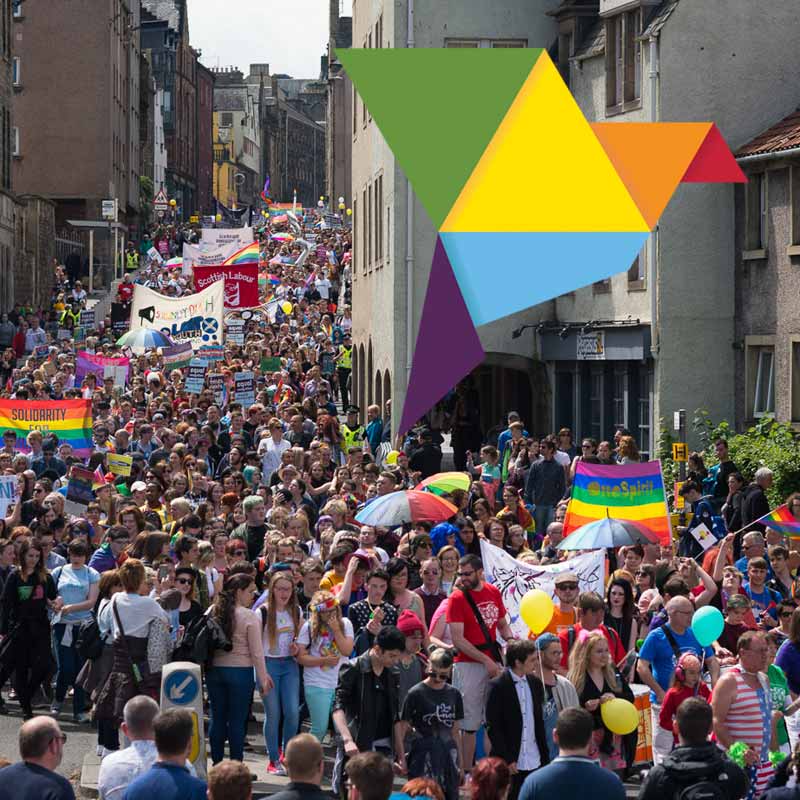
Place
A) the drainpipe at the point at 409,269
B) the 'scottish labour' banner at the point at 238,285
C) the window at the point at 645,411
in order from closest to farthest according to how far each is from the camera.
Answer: the window at the point at 645,411, the drainpipe at the point at 409,269, the 'scottish labour' banner at the point at 238,285

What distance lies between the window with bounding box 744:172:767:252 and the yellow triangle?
48.9 ft

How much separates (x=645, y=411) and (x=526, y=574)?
14.2m

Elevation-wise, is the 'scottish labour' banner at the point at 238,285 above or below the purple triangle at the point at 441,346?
above

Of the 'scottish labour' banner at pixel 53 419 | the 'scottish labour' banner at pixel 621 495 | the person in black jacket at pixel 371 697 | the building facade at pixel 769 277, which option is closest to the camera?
the person in black jacket at pixel 371 697

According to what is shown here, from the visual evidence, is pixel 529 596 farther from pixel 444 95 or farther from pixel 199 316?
pixel 199 316

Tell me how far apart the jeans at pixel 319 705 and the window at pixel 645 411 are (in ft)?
51.8

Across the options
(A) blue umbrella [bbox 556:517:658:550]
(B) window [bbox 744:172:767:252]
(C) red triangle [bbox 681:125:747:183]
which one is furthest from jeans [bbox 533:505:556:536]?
(C) red triangle [bbox 681:125:747:183]

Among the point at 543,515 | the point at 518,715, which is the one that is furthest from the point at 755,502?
the point at 518,715

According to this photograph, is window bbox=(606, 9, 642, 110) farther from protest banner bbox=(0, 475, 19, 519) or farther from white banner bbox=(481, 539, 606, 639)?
white banner bbox=(481, 539, 606, 639)

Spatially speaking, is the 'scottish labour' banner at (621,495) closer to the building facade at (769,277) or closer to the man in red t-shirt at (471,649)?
the man in red t-shirt at (471,649)

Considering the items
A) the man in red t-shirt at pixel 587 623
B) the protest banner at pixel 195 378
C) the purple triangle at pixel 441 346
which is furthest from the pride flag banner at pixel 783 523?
the protest banner at pixel 195 378

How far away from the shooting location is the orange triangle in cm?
1295

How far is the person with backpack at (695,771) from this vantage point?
332 inches

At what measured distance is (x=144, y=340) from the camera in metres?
33.4
